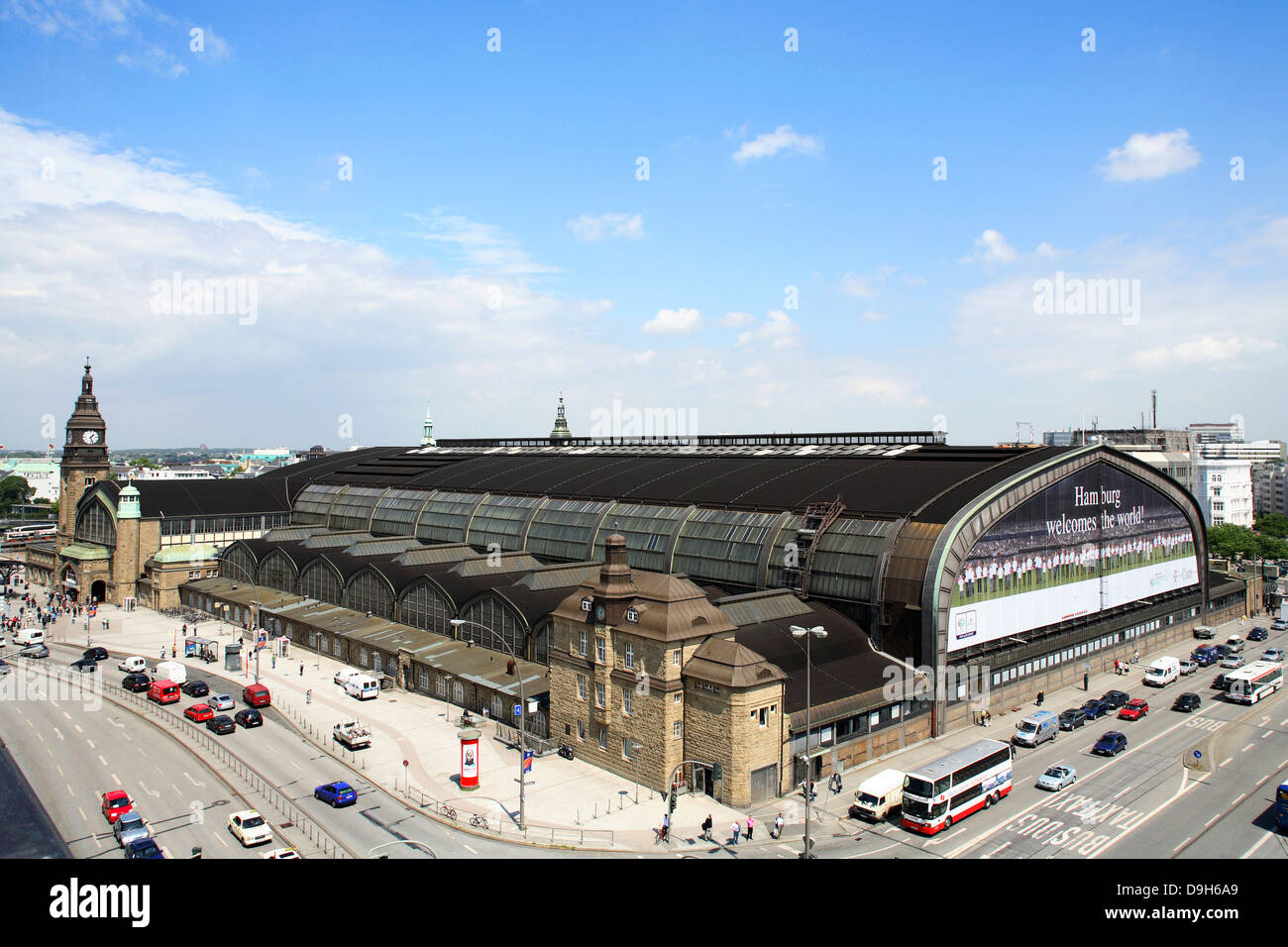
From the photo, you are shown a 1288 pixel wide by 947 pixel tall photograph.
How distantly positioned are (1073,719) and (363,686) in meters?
55.9

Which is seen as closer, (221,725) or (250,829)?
(250,829)

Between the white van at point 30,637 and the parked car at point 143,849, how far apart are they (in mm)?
60430

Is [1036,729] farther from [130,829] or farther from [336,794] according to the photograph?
[130,829]

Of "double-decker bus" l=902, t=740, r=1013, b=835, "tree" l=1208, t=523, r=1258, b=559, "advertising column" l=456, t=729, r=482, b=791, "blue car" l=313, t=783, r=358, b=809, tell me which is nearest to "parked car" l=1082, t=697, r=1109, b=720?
"double-decker bus" l=902, t=740, r=1013, b=835

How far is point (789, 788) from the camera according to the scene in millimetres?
50062

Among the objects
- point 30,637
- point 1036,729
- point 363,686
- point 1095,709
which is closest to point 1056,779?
point 1036,729

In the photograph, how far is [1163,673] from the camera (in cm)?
7419

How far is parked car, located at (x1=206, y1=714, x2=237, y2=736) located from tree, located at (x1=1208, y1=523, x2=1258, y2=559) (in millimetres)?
144871

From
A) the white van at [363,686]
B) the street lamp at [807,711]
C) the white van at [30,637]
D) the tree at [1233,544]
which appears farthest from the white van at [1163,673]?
the white van at [30,637]

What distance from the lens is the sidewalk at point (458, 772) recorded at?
44.9 m

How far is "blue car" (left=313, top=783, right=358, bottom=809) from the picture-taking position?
47469 millimetres

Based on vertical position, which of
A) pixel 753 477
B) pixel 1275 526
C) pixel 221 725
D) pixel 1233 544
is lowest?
pixel 221 725
